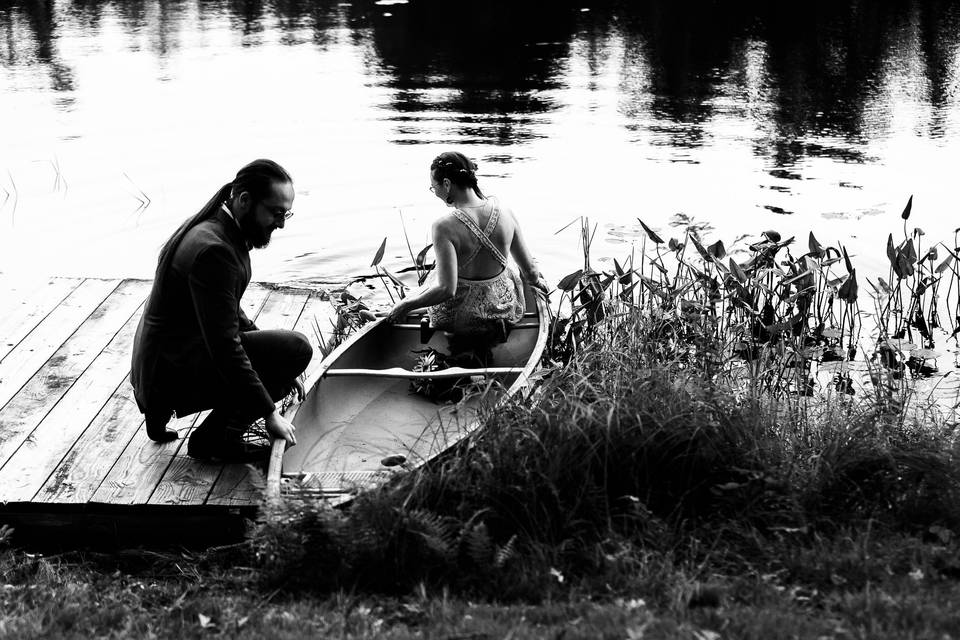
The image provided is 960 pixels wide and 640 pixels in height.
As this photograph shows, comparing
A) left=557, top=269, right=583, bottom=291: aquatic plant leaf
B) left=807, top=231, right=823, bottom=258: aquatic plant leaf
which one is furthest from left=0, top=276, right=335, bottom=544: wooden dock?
left=807, top=231, right=823, bottom=258: aquatic plant leaf

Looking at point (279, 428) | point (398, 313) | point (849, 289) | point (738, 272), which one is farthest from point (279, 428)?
point (849, 289)

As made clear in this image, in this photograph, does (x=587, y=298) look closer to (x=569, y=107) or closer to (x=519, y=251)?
(x=519, y=251)

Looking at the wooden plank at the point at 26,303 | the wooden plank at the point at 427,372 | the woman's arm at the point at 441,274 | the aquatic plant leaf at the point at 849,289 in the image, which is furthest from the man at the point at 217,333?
the aquatic plant leaf at the point at 849,289

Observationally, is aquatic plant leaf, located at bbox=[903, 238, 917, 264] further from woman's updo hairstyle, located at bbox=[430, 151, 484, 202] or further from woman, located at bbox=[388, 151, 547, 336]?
woman's updo hairstyle, located at bbox=[430, 151, 484, 202]

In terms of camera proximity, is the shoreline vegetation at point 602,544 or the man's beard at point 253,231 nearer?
the shoreline vegetation at point 602,544

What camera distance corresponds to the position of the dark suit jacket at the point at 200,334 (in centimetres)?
467

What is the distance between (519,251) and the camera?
20.8ft

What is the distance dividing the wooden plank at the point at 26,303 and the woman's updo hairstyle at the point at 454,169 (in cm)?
272

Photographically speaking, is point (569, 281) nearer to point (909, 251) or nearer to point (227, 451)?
point (909, 251)

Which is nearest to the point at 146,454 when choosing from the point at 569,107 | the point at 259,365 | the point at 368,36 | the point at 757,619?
the point at 259,365

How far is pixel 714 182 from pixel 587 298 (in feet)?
14.6

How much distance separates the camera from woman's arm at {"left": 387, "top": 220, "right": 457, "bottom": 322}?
5.85 meters

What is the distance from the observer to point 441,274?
231 inches

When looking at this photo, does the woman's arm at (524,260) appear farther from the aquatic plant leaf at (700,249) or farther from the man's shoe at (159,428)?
the man's shoe at (159,428)
